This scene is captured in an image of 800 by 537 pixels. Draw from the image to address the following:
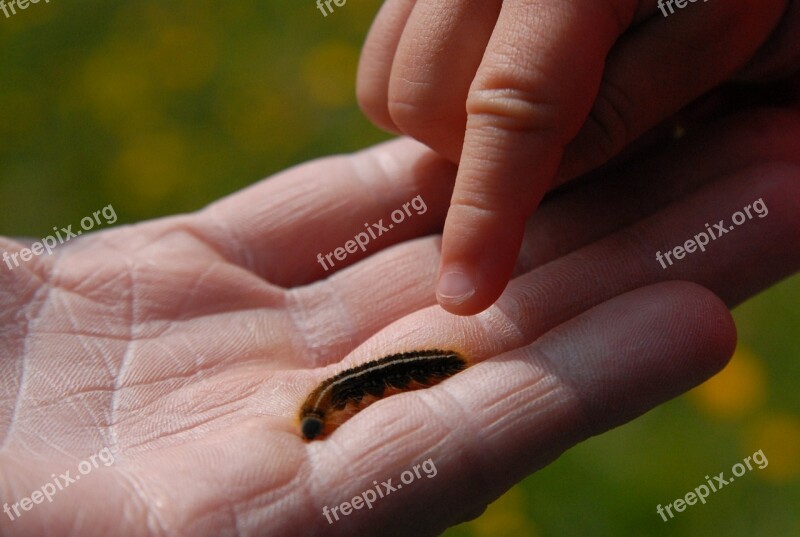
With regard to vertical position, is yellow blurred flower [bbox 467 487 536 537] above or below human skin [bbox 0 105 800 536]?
below

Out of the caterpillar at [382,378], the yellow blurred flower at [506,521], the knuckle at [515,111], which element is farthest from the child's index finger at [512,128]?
the yellow blurred flower at [506,521]

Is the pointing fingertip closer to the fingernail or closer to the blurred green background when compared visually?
the fingernail

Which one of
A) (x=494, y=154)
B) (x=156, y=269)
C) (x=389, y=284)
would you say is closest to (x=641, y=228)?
(x=494, y=154)

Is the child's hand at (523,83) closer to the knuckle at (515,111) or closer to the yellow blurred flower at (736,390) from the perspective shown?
the knuckle at (515,111)

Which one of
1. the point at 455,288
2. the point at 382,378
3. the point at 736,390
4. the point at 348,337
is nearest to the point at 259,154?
the point at 348,337

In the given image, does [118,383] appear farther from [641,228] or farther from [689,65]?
[689,65]

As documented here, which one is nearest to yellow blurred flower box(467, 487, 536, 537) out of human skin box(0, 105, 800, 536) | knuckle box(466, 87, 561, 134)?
human skin box(0, 105, 800, 536)

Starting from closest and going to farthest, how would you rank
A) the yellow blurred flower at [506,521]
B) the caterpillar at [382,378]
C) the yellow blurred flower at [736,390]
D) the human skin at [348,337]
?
the human skin at [348,337] < the caterpillar at [382,378] < the yellow blurred flower at [506,521] < the yellow blurred flower at [736,390]
